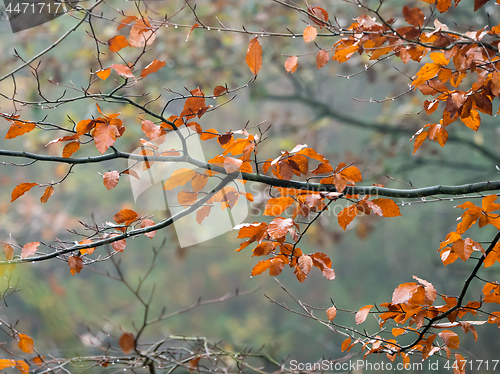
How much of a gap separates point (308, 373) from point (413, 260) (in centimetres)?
553

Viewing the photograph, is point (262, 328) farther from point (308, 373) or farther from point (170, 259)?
point (308, 373)

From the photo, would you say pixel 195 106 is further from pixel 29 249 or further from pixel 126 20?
pixel 29 249

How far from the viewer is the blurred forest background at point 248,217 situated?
10.6 feet

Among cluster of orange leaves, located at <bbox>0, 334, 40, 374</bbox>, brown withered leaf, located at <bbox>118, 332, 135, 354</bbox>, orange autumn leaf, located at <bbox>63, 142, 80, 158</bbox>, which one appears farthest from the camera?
cluster of orange leaves, located at <bbox>0, 334, 40, 374</bbox>

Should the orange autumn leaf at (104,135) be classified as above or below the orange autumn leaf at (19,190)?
above

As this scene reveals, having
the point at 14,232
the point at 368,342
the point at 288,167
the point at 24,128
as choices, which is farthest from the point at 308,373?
the point at 14,232

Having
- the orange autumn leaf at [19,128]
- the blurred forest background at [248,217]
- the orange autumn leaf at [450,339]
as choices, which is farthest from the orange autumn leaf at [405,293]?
the blurred forest background at [248,217]

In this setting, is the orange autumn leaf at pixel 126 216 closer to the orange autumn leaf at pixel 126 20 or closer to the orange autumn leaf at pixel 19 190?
the orange autumn leaf at pixel 19 190

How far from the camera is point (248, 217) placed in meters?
5.16

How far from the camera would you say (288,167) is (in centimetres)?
84

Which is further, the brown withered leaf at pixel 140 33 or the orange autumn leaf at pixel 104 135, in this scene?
the brown withered leaf at pixel 140 33

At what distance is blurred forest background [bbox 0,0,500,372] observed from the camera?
127 inches

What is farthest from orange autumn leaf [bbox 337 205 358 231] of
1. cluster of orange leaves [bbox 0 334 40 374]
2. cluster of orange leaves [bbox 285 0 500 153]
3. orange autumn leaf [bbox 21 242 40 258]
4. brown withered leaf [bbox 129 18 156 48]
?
cluster of orange leaves [bbox 0 334 40 374]

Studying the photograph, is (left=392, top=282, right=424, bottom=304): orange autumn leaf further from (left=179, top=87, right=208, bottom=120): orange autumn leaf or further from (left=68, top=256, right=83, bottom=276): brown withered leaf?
(left=68, top=256, right=83, bottom=276): brown withered leaf
